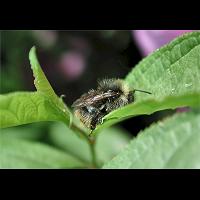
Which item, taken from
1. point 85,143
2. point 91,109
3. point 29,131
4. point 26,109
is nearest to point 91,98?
point 91,109

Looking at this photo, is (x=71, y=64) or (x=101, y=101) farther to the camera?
(x=71, y=64)

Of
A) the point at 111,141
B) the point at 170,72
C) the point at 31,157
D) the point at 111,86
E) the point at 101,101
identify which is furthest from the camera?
the point at 111,141

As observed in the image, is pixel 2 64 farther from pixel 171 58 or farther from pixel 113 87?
pixel 171 58

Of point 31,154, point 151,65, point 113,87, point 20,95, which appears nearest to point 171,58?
point 151,65

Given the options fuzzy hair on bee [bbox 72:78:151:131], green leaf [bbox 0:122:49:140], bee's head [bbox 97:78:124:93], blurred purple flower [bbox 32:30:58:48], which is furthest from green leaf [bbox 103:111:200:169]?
blurred purple flower [bbox 32:30:58:48]

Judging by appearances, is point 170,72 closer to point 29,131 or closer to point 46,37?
point 29,131

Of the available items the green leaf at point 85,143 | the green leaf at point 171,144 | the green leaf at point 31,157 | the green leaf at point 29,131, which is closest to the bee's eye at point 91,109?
the green leaf at point 31,157
